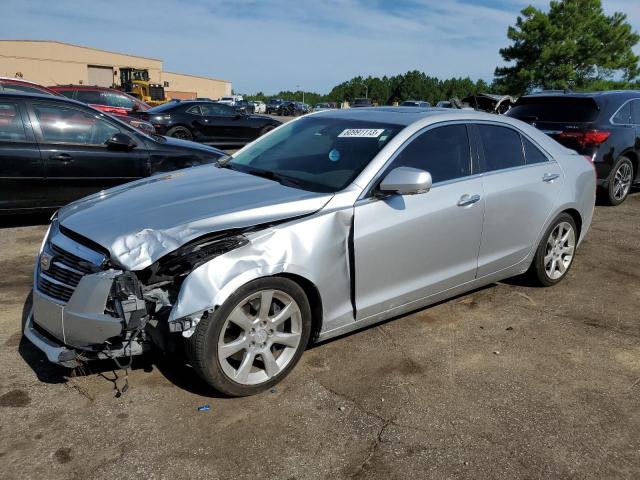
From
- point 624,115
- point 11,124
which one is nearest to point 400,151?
point 11,124

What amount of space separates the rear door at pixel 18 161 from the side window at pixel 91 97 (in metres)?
9.62

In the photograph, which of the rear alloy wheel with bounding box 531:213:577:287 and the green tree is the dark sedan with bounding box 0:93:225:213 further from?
the green tree

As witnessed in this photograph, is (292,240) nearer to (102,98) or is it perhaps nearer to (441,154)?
(441,154)

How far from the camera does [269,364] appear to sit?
310 centimetres

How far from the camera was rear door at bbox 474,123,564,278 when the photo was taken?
13.4 ft

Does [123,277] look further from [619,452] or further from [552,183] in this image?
[552,183]

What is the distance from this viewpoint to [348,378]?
3.31m

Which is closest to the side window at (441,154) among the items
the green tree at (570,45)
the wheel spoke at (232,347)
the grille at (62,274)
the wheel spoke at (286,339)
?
the wheel spoke at (286,339)

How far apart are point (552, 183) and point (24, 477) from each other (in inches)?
166

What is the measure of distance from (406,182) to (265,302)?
3.71ft

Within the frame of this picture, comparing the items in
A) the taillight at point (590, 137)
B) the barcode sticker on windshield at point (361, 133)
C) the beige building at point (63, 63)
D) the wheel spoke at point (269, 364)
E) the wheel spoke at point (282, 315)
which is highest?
the beige building at point (63, 63)

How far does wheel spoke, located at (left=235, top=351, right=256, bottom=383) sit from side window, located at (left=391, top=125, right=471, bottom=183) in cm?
153

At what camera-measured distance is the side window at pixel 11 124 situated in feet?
19.6

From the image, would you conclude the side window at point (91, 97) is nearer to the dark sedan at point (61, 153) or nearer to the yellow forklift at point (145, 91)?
the dark sedan at point (61, 153)
